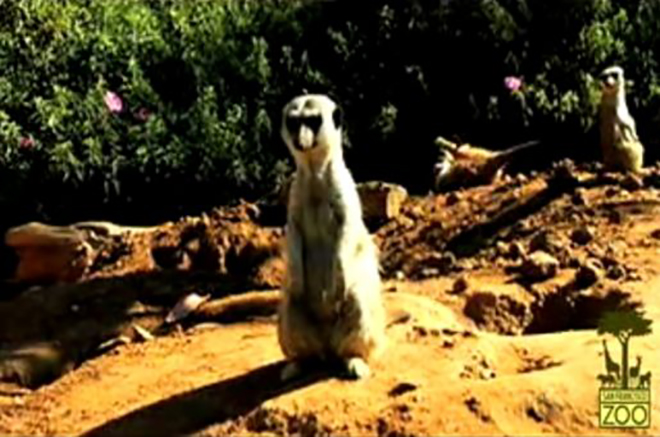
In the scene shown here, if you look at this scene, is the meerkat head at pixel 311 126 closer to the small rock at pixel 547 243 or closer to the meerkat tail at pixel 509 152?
the small rock at pixel 547 243

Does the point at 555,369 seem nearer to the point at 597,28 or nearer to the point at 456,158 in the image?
the point at 456,158

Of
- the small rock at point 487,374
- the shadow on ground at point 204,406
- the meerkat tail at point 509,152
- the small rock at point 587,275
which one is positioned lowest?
the shadow on ground at point 204,406

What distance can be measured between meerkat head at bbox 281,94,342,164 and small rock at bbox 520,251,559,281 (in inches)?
78.9

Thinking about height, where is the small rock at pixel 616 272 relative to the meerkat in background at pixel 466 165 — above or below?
below

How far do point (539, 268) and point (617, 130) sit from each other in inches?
90.9

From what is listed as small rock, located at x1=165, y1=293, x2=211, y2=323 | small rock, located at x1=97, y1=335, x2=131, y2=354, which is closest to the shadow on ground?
small rock, located at x1=97, y1=335, x2=131, y2=354

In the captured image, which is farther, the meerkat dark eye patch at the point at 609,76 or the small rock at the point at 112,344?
the meerkat dark eye patch at the point at 609,76

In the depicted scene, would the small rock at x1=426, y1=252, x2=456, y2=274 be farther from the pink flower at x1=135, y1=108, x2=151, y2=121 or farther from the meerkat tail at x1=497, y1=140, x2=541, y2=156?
the pink flower at x1=135, y1=108, x2=151, y2=121

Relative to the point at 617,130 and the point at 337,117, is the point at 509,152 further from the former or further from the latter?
the point at 337,117

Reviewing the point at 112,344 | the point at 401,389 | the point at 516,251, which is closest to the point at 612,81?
the point at 516,251

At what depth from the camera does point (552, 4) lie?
10.5 m

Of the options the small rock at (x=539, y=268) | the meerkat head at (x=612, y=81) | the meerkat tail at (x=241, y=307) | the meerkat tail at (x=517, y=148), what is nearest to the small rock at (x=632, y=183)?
the meerkat head at (x=612, y=81)

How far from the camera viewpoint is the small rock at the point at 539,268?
24.1ft

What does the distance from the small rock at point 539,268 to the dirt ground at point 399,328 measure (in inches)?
0.5
